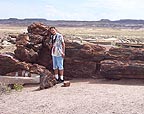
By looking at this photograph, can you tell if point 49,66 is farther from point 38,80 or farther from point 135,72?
point 135,72

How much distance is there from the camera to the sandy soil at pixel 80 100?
1089 centimetres

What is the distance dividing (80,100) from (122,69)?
424 centimetres

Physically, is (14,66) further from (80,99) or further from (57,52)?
(80,99)

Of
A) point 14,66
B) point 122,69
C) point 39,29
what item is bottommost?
point 14,66

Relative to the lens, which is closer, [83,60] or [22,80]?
[22,80]

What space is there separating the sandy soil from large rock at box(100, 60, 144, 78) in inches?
20.8

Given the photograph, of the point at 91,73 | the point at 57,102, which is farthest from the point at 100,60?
the point at 57,102

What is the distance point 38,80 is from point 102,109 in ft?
17.7

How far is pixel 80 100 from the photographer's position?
11.9 metres

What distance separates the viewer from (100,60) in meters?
16.9

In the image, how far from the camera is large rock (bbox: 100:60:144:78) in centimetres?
1556

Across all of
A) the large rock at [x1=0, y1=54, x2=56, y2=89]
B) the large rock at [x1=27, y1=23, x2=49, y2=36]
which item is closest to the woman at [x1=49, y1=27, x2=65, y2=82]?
the large rock at [x1=0, y1=54, x2=56, y2=89]

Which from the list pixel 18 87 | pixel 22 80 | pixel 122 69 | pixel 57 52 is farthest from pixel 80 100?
pixel 22 80

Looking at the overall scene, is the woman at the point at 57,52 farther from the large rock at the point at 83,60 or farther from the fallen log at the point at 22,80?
the large rock at the point at 83,60
